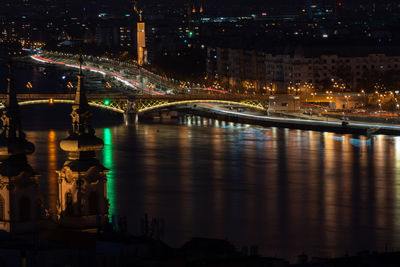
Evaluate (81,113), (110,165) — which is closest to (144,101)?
(110,165)

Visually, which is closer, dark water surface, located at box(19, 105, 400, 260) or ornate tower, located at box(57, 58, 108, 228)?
ornate tower, located at box(57, 58, 108, 228)

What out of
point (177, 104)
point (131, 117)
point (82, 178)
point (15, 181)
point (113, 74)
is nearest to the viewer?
point (15, 181)

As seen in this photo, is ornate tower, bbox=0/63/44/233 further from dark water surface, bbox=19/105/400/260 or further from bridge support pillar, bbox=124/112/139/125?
bridge support pillar, bbox=124/112/139/125

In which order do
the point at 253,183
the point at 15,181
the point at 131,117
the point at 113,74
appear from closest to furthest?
the point at 15,181, the point at 253,183, the point at 131,117, the point at 113,74

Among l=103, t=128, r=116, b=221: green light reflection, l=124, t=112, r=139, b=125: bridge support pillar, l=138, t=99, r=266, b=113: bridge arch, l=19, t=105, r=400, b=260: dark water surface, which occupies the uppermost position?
l=138, t=99, r=266, b=113: bridge arch

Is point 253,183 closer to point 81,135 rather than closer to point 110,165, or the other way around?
point 110,165

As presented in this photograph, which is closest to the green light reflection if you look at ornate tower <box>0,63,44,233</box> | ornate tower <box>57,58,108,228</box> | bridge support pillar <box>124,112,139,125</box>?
bridge support pillar <box>124,112,139,125</box>

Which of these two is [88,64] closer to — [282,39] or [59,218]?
[282,39]

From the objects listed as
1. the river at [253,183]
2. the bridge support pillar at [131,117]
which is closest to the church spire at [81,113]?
the river at [253,183]
